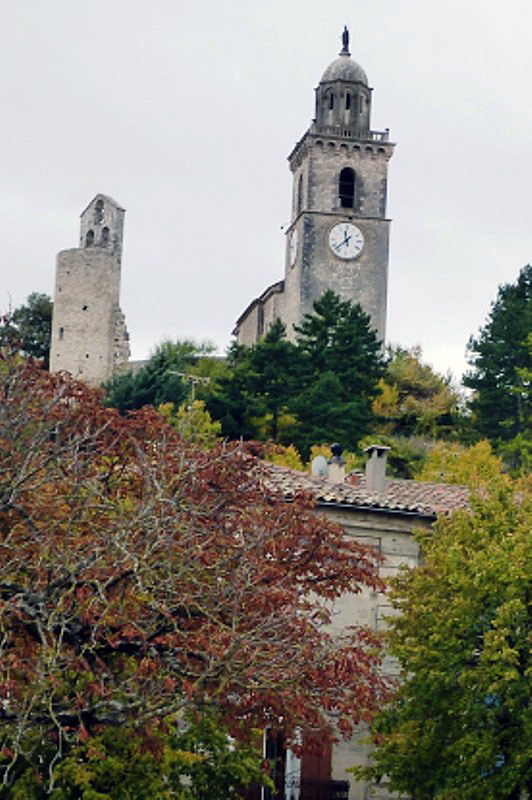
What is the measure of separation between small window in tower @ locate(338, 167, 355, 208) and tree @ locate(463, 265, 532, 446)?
16457 mm

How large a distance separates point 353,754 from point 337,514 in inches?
168

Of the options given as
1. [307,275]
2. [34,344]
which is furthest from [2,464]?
[34,344]

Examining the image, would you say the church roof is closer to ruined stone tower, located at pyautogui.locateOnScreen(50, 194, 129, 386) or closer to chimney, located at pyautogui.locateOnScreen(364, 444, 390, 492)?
ruined stone tower, located at pyautogui.locateOnScreen(50, 194, 129, 386)

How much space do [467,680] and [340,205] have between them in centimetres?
6099

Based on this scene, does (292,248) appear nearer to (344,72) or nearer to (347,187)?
(347,187)

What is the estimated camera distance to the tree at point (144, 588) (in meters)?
15.7

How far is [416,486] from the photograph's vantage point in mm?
31500

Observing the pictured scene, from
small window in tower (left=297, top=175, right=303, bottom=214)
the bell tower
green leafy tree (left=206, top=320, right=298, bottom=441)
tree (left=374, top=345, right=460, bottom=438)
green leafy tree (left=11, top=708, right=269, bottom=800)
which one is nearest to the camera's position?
green leafy tree (left=11, top=708, right=269, bottom=800)

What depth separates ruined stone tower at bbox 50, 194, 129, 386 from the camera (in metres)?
80.4

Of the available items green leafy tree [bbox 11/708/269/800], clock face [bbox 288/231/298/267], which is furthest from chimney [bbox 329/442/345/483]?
clock face [bbox 288/231/298/267]

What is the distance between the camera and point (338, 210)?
3172 inches

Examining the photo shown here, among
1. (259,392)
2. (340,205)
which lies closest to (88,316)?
(340,205)

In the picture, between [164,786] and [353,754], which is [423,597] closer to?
[353,754]

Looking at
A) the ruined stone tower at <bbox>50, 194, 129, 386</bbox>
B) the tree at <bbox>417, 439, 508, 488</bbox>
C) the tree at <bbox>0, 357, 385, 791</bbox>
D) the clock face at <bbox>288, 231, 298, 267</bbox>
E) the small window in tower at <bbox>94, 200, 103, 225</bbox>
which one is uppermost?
the small window in tower at <bbox>94, 200, 103, 225</bbox>
